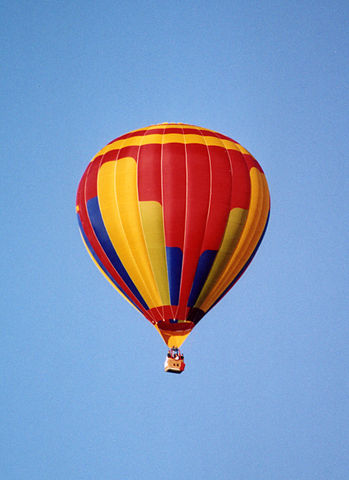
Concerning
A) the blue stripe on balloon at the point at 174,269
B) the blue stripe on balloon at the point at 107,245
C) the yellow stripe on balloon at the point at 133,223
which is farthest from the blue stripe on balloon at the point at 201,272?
the blue stripe on balloon at the point at 107,245

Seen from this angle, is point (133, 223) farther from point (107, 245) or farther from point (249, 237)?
point (249, 237)

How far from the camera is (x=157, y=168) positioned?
1004 inches

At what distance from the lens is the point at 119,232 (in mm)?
25438

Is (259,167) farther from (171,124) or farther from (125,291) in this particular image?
(125,291)

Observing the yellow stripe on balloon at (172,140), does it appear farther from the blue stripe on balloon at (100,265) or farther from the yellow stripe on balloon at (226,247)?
the blue stripe on balloon at (100,265)

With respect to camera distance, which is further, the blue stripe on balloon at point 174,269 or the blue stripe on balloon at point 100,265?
the blue stripe on balloon at point 100,265

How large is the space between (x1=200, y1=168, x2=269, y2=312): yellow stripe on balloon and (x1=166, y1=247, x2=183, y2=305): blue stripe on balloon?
850 millimetres

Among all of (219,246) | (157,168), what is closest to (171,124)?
(157,168)

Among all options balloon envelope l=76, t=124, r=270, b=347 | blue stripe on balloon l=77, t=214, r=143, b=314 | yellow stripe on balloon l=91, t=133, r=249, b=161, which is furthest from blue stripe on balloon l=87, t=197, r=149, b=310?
yellow stripe on balloon l=91, t=133, r=249, b=161

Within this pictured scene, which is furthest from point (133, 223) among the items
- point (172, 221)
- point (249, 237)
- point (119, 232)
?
point (249, 237)

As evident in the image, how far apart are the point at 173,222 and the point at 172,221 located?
4 centimetres

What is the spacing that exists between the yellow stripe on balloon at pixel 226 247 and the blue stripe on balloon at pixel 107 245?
5.14ft

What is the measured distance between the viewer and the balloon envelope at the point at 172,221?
25250mm

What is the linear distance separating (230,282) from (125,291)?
269 cm
